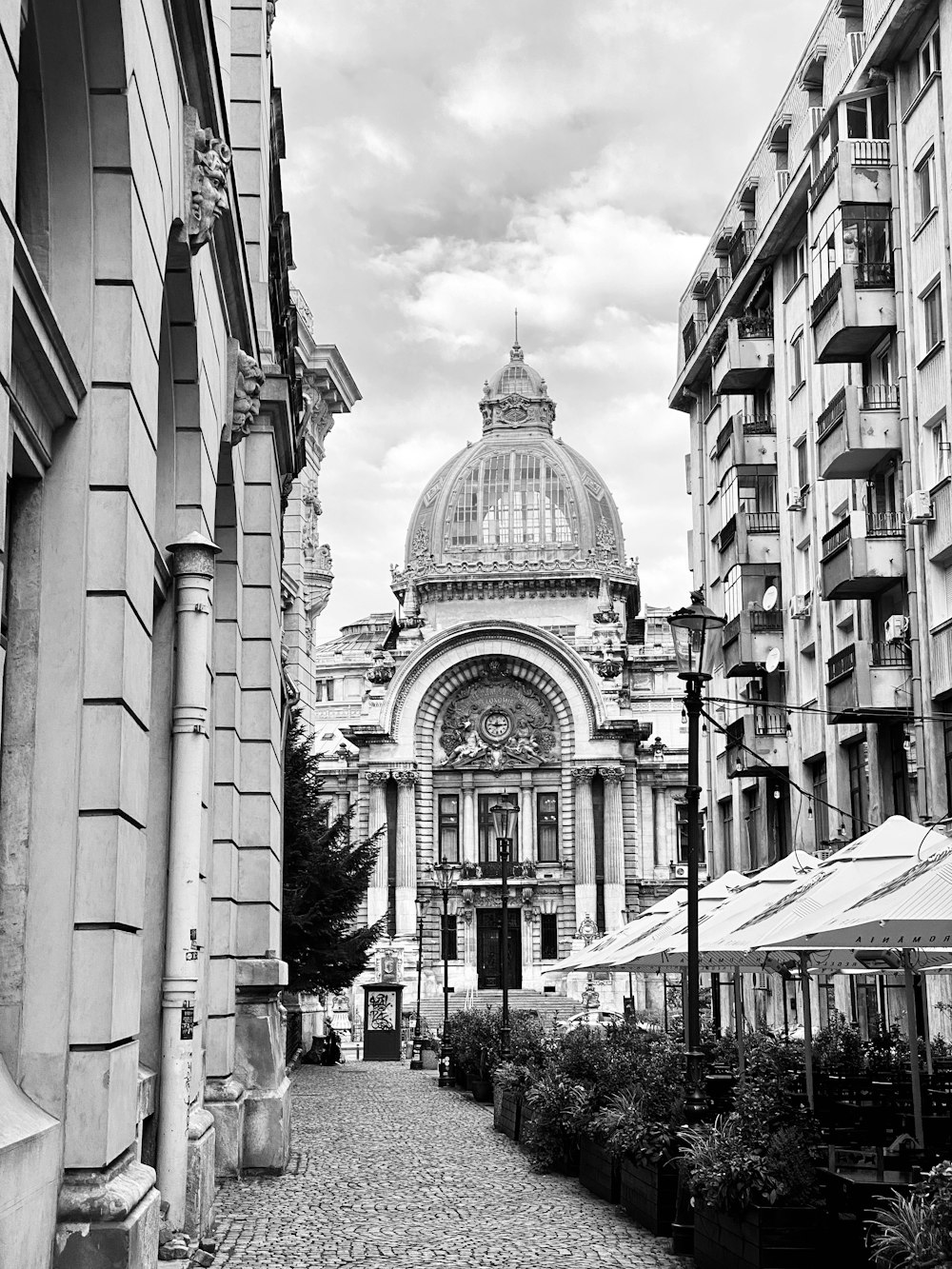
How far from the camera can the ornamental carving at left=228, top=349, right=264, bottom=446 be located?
15789mm

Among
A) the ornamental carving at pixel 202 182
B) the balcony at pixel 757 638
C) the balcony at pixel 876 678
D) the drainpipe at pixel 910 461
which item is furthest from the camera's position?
the balcony at pixel 757 638

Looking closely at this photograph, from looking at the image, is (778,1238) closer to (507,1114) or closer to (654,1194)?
(654,1194)

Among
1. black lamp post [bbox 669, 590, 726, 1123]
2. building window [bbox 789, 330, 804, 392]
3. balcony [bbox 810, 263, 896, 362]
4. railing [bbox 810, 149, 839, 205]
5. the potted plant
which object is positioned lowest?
the potted plant

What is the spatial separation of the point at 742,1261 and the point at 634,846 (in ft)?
215

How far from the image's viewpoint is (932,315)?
1089 inches

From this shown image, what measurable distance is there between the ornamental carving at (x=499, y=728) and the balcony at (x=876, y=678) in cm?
4600

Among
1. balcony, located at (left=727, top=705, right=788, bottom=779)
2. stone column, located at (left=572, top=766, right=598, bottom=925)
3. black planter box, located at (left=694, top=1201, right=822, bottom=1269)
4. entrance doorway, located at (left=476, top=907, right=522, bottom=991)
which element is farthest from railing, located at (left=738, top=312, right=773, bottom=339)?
entrance doorway, located at (left=476, top=907, right=522, bottom=991)

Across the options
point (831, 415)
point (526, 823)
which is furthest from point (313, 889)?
point (526, 823)

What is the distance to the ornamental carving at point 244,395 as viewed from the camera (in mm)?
15789

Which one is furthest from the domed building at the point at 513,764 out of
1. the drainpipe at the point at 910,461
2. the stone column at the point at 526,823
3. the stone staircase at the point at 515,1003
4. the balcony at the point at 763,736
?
the drainpipe at the point at 910,461

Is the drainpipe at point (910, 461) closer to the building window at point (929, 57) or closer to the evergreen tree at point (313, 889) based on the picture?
the building window at point (929, 57)

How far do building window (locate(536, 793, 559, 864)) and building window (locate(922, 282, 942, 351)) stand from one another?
5053cm

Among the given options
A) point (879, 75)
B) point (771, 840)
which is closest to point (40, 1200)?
point (879, 75)

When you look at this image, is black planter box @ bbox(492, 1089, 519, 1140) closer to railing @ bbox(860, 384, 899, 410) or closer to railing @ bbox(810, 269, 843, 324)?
railing @ bbox(860, 384, 899, 410)
